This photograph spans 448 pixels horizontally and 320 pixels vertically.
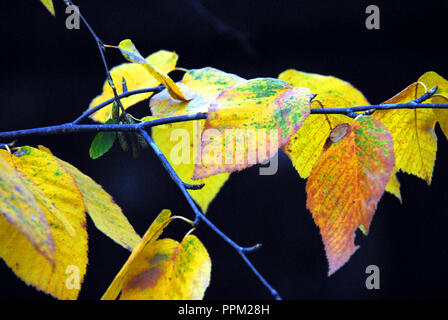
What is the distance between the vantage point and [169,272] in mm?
A: 225

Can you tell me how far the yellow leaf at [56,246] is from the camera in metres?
0.23

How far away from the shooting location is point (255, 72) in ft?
3.84

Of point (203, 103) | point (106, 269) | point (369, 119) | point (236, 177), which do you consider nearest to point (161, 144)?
point (203, 103)

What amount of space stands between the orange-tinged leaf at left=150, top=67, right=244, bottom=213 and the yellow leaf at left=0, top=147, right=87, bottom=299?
0.09 m

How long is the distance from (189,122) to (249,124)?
11 centimetres

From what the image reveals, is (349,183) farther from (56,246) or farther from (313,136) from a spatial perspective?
(56,246)

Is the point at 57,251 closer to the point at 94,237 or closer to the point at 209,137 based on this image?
the point at 209,137

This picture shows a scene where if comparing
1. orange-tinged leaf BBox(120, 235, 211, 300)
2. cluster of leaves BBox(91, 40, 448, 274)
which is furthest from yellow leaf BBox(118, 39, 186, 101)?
orange-tinged leaf BBox(120, 235, 211, 300)

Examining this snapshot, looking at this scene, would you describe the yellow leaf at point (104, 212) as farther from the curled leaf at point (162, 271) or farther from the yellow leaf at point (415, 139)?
the yellow leaf at point (415, 139)

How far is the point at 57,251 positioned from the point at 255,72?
1.01 meters

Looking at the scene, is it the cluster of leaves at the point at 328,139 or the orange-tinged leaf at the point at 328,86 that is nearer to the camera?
the cluster of leaves at the point at 328,139

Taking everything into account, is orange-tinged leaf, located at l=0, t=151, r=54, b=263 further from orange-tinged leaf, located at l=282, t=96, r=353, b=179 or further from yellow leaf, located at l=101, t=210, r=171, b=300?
orange-tinged leaf, located at l=282, t=96, r=353, b=179

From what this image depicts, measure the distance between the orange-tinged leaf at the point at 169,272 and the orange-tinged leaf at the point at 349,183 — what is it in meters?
0.07

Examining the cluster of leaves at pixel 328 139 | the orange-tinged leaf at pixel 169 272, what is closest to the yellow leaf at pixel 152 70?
the cluster of leaves at pixel 328 139
